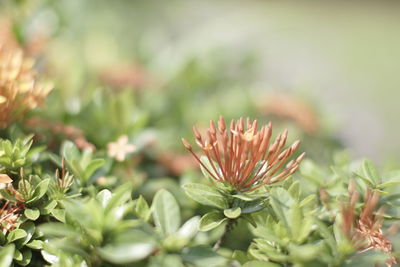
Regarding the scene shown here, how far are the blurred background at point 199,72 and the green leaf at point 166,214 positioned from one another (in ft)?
0.90

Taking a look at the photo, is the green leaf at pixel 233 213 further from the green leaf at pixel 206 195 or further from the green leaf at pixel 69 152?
the green leaf at pixel 69 152

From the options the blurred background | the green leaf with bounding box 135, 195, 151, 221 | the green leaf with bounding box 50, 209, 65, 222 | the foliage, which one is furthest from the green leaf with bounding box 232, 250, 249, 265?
the blurred background

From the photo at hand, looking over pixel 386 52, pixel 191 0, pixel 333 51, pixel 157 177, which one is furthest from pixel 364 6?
pixel 157 177

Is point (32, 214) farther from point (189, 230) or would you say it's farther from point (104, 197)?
point (189, 230)

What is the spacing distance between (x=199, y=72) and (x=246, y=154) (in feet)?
2.89

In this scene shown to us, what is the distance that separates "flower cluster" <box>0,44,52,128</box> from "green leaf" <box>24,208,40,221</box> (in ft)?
0.58

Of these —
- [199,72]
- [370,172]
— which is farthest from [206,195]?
[199,72]

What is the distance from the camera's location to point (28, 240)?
58cm

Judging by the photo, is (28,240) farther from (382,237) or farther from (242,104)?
(242,104)

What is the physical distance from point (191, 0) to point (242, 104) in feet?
7.97

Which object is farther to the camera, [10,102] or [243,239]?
[243,239]

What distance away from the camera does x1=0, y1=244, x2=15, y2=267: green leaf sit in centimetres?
52

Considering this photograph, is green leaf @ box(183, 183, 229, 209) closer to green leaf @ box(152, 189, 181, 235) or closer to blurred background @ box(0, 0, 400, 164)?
green leaf @ box(152, 189, 181, 235)

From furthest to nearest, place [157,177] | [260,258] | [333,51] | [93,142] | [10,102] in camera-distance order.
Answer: [333,51], [157,177], [93,142], [10,102], [260,258]
